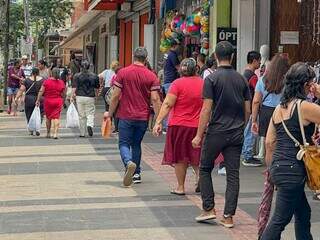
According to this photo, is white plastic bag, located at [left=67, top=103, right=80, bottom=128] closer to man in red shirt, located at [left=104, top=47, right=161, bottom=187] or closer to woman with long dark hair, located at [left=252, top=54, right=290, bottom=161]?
man in red shirt, located at [left=104, top=47, right=161, bottom=187]

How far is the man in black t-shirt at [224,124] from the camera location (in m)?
7.82

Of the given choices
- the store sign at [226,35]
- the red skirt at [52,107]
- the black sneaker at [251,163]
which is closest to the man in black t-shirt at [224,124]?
the black sneaker at [251,163]

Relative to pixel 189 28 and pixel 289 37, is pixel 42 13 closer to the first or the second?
pixel 189 28

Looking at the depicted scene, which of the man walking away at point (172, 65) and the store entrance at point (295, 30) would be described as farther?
the man walking away at point (172, 65)

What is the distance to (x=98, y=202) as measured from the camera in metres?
9.23

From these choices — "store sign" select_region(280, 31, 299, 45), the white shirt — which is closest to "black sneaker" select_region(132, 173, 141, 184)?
"store sign" select_region(280, 31, 299, 45)

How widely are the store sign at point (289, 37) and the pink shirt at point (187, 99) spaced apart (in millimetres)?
4407

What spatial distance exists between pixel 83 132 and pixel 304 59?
250 inches

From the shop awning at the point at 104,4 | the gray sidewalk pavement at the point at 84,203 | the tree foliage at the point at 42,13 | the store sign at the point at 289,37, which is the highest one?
the tree foliage at the point at 42,13

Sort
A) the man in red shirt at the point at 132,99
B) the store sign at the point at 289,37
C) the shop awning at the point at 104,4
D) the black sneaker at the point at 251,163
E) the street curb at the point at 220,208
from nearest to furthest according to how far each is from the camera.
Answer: the street curb at the point at 220,208 → the man in red shirt at the point at 132,99 → the black sneaker at the point at 251,163 → the store sign at the point at 289,37 → the shop awning at the point at 104,4

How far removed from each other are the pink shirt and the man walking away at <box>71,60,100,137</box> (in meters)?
8.24

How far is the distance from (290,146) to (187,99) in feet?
11.0

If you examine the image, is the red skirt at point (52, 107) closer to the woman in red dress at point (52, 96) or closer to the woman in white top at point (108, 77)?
the woman in red dress at point (52, 96)

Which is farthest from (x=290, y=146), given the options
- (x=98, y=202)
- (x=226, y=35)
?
(x=226, y=35)
